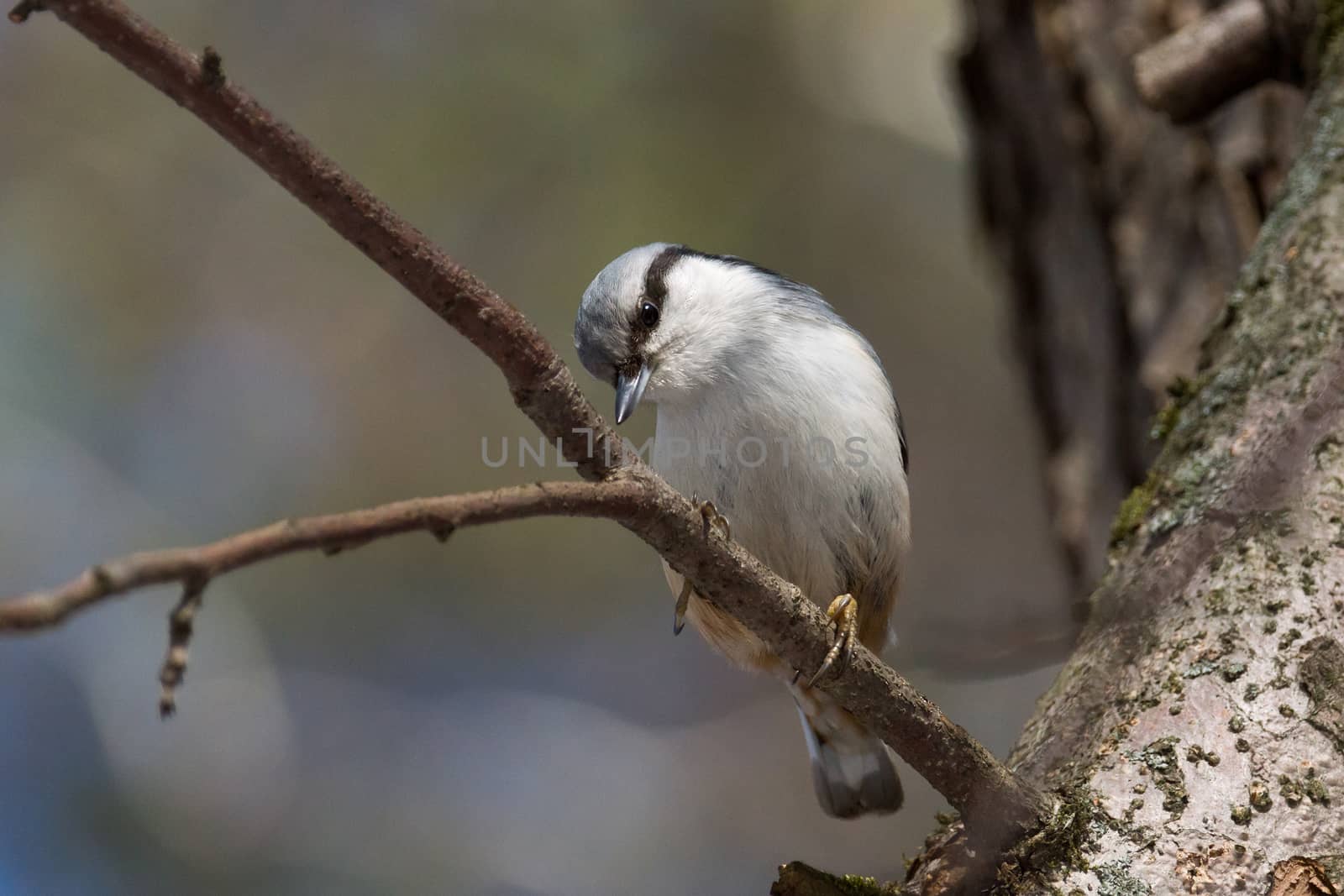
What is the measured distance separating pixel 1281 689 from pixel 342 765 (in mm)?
5312

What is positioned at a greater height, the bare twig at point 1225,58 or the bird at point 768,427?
the bare twig at point 1225,58

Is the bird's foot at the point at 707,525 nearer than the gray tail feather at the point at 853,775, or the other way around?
the bird's foot at the point at 707,525

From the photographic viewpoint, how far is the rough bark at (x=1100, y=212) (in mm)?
3363

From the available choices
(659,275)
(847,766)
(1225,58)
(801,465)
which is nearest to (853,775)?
(847,766)

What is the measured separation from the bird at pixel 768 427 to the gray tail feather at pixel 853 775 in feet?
0.18

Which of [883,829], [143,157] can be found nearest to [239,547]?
[883,829]

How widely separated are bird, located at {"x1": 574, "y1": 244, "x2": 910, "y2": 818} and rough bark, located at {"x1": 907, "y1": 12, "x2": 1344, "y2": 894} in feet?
→ 1.55

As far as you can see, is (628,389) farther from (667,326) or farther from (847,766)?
(847,766)

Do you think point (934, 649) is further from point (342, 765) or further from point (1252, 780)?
point (342, 765)

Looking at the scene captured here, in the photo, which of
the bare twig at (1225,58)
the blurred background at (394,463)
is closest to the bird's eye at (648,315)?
the bare twig at (1225,58)

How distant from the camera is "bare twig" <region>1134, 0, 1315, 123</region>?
3.11m

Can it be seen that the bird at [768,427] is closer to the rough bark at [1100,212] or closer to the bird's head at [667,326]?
the bird's head at [667,326]

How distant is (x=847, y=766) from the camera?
2.96 meters

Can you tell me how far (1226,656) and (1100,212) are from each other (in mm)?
1963
